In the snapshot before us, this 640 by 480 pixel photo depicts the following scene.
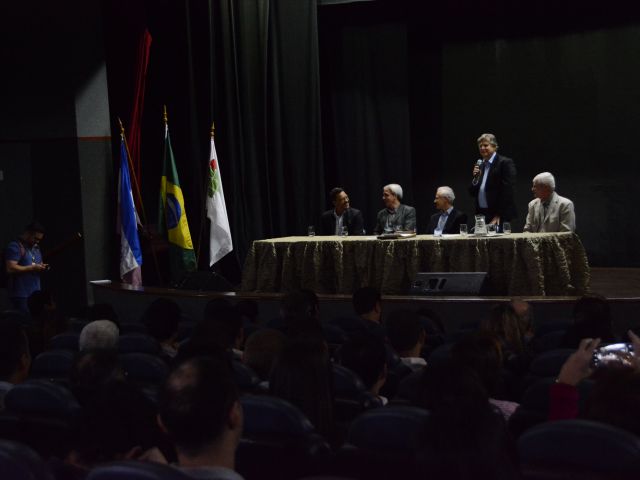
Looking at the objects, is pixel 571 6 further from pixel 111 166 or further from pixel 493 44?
pixel 111 166

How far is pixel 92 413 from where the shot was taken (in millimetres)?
2178

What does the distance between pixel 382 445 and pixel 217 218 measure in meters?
7.47

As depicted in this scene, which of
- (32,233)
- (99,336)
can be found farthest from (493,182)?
(99,336)

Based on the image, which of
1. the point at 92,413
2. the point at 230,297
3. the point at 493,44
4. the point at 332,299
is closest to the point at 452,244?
the point at 332,299

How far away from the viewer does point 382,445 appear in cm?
230

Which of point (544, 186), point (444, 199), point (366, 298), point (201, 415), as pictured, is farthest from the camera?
point (444, 199)

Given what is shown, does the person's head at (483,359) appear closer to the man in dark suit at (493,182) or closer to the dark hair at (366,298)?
the dark hair at (366,298)

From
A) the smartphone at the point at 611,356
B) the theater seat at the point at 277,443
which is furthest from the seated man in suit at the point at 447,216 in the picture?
the theater seat at the point at 277,443

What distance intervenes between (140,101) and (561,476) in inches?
353

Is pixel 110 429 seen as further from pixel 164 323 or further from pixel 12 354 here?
pixel 164 323

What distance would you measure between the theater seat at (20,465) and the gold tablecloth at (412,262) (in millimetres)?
5341

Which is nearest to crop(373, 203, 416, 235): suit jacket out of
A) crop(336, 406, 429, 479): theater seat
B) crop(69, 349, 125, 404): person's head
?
crop(69, 349, 125, 404): person's head

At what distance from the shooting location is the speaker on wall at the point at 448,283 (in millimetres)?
6902

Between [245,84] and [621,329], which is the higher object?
[245,84]
